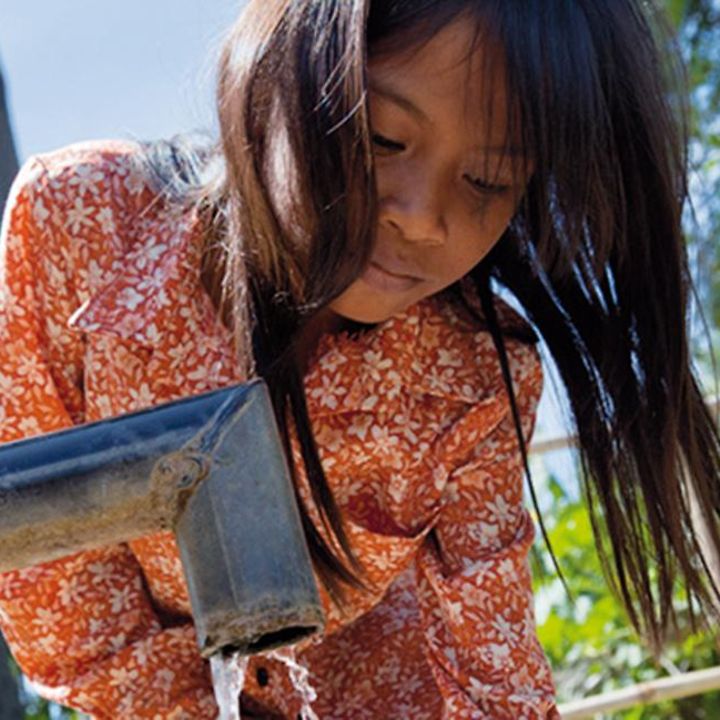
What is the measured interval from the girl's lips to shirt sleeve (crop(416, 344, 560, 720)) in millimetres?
263

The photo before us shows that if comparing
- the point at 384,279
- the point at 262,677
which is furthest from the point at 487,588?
the point at 384,279

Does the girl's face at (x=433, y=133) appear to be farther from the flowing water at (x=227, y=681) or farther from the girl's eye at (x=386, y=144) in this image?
the flowing water at (x=227, y=681)

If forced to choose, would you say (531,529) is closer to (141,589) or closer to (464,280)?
(464,280)

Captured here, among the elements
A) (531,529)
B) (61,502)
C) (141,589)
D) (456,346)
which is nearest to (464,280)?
(456,346)

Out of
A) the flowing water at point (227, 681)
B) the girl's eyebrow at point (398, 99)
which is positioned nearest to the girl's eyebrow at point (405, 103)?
the girl's eyebrow at point (398, 99)

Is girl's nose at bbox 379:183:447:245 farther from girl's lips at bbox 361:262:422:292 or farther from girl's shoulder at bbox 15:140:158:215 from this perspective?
girl's shoulder at bbox 15:140:158:215

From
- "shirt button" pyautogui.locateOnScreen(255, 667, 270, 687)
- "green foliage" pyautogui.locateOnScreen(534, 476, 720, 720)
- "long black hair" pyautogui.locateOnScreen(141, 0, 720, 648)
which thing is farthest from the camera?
"green foliage" pyautogui.locateOnScreen(534, 476, 720, 720)

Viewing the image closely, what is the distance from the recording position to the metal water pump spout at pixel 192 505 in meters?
1.23

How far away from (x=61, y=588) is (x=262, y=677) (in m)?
0.27

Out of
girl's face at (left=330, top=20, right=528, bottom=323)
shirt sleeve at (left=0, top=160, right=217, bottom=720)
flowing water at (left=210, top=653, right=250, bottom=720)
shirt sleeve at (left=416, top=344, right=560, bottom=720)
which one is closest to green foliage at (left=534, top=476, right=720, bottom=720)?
shirt sleeve at (left=416, top=344, right=560, bottom=720)

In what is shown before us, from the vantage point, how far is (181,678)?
218cm

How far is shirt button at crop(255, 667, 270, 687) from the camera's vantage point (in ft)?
7.22

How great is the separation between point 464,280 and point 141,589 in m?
0.55

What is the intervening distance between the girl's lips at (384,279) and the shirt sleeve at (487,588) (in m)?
0.26
